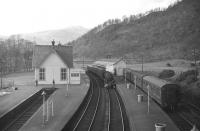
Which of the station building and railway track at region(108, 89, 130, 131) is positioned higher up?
the station building

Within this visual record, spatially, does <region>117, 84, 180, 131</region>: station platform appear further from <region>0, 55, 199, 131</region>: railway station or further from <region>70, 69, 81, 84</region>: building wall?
<region>70, 69, 81, 84</region>: building wall

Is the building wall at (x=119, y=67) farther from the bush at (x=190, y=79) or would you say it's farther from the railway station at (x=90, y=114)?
the railway station at (x=90, y=114)

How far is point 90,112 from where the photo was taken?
2803 cm

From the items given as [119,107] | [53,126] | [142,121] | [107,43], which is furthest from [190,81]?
[107,43]

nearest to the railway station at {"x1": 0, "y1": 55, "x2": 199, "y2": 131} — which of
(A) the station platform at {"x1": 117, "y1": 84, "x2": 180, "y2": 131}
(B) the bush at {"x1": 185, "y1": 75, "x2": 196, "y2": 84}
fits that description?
(A) the station platform at {"x1": 117, "y1": 84, "x2": 180, "y2": 131}

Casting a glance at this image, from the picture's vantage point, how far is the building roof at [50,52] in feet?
155

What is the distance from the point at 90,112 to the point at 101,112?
1203 mm


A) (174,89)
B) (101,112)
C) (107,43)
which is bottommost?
(101,112)

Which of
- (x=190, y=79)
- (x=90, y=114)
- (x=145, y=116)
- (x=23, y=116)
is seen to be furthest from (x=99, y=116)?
(x=190, y=79)

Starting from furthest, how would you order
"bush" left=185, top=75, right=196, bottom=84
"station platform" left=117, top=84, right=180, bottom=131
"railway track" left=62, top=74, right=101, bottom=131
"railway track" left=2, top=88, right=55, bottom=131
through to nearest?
"bush" left=185, top=75, right=196, bottom=84, "railway track" left=2, top=88, right=55, bottom=131, "railway track" left=62, top=74, right=101, bottom=131, "station platform" left=117, top=84, right=180, bottom=131

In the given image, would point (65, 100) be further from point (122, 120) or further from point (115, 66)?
point (115, 66)

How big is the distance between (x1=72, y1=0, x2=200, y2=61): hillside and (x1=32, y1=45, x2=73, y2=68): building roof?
218 feet

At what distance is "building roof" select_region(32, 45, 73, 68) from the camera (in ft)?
155

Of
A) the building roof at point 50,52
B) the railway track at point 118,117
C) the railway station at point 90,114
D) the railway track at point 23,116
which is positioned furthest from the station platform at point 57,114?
the building roof at point 50,52
